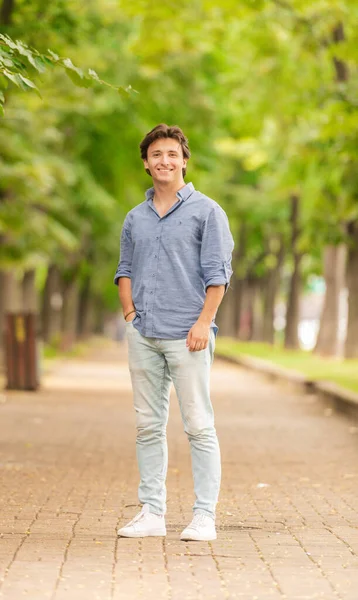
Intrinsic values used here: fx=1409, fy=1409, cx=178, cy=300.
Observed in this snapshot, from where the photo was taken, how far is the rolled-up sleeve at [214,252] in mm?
7148

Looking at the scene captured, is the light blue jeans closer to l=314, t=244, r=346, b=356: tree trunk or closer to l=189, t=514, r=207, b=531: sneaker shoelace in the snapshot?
l=189, t=514, r=207, b=531: sneaker shoelace

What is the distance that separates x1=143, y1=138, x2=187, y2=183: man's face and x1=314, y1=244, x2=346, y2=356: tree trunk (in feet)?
94.2

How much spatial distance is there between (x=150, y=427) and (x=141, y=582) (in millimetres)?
1434

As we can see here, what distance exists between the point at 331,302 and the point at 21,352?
15003mm

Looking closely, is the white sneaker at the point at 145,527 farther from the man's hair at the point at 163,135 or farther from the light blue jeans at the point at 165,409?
the man's hair at the point at 163,135

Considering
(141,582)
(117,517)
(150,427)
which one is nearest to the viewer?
(141,582)

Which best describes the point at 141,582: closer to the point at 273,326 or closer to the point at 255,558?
the point at 255,558

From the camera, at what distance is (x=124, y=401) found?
67.8 feet

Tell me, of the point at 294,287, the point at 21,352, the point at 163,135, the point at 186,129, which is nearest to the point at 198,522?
the point at 163,135

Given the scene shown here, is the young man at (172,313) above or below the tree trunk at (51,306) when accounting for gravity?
above

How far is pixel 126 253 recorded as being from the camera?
296 inches

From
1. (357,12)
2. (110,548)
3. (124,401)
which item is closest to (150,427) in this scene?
(110,548)

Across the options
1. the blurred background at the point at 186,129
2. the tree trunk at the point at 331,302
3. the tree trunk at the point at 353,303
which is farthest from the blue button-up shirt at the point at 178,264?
the tree trunk at the point at 331,302

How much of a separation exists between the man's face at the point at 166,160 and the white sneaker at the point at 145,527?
5.69ft
